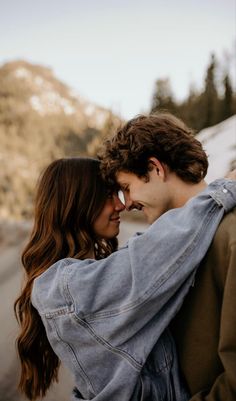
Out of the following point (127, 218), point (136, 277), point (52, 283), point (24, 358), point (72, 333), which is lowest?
point (127, 218)

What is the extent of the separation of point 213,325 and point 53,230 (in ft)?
3.36

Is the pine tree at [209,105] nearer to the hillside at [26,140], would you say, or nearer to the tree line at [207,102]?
the tree line at [207,102]

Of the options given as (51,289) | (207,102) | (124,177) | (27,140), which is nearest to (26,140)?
(27,140)

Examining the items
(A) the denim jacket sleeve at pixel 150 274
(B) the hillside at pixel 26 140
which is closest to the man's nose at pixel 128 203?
(A) the denim jacket sleeve at pixel 150 274

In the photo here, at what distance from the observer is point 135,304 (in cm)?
135

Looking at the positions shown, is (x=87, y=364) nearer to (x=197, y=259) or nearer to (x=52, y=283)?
(x=52, y=283)

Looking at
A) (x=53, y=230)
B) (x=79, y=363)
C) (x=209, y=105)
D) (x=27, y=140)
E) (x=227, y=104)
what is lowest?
(x=27, y=140)

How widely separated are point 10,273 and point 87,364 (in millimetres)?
9458

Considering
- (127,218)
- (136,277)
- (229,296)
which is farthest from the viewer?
(127,218)

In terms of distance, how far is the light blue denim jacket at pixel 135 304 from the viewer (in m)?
1.34

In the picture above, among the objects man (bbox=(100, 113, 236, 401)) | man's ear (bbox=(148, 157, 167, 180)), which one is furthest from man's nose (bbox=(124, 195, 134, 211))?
man's ear (bbox=(148, 157, 167, 180))

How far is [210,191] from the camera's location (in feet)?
4.81

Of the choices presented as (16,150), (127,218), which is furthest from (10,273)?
(16,150)

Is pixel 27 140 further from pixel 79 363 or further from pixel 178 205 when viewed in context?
pixel 79 363
